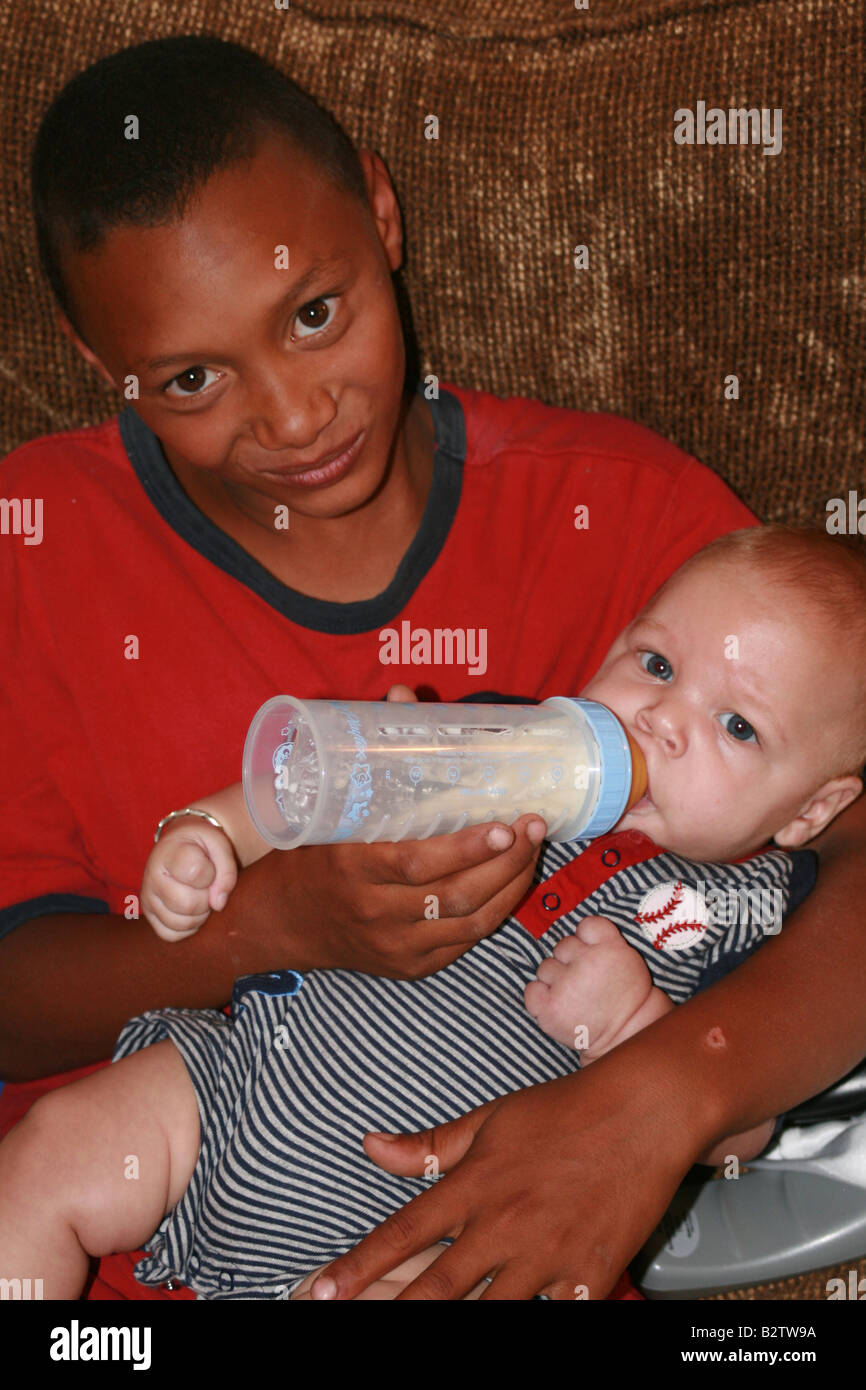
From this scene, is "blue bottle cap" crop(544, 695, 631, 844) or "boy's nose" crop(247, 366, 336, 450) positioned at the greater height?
"boy's nose" crop(247, 366, 336, 450)

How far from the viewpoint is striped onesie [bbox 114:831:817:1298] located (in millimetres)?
1190

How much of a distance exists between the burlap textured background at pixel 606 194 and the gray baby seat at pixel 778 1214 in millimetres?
714

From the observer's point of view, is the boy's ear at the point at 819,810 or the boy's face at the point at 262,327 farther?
the boy's ear at the point at 819,810

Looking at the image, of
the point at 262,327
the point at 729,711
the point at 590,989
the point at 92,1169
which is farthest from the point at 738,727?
the point at 92,1169

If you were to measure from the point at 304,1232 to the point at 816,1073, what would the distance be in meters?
0.51

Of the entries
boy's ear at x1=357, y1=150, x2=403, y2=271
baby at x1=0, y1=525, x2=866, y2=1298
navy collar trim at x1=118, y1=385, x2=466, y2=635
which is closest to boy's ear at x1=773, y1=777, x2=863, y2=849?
baby at x1=0, y1=525, x2=866, y2=1298

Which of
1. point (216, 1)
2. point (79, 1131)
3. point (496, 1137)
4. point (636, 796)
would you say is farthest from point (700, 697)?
point (216, 1)

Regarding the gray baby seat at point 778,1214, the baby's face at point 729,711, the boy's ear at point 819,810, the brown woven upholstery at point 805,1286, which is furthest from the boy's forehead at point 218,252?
the brown woven upholstery at point 805,1286

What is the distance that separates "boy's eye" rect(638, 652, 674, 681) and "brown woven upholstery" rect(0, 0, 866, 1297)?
384 mm

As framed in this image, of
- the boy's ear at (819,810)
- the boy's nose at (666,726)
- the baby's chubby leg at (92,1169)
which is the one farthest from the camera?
the boy's ear at (819,810)

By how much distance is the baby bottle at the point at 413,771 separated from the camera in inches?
42.1

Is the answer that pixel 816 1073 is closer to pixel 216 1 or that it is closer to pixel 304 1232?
pixel 304 1232

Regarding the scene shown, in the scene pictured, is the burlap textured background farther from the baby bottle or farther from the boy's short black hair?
the baby bottle

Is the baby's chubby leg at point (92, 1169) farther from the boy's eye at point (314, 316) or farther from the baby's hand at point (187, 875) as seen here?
the boy's eye at point (314, 316)
